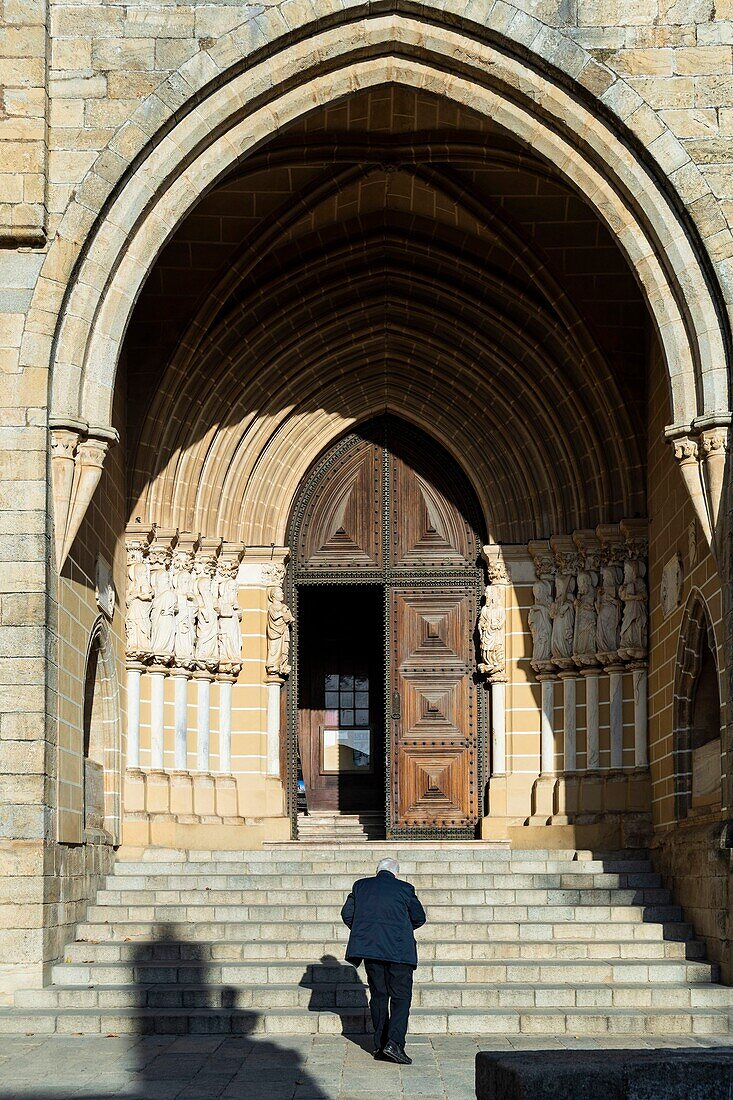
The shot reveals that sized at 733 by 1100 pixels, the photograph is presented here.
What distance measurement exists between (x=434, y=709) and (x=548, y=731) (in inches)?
49.5

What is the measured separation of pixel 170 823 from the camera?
1362 cm

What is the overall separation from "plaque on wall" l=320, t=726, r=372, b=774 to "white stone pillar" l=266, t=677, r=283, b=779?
9.32ft

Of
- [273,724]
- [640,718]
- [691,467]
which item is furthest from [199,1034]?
[640,718]

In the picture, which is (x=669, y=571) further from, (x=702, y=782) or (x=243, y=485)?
(x=243, y=485)

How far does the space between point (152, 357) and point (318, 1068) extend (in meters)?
7.64

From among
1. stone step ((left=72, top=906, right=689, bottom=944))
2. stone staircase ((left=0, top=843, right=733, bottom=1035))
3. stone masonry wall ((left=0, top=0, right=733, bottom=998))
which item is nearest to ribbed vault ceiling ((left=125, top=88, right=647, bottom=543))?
stone masonry wall ((left=0, top=0, right=733, bottom=998))

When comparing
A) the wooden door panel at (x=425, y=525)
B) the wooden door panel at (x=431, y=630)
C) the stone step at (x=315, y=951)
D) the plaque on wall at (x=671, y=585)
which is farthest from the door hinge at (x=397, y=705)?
the stone step at (x=315, y=951)

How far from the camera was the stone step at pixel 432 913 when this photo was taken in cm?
1126

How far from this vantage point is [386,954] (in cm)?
832

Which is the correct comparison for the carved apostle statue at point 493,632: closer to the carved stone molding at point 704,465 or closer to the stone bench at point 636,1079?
the carved stone molding at point 704,465

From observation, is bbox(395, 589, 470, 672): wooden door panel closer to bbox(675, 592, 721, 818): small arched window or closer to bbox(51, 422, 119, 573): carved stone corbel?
bbox(675, 592, 721, 818): small arched window

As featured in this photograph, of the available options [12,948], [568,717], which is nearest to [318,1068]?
[12,948]

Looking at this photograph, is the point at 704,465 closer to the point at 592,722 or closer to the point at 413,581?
the point at 592,722

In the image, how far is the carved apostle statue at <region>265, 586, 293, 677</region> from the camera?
14.8m
